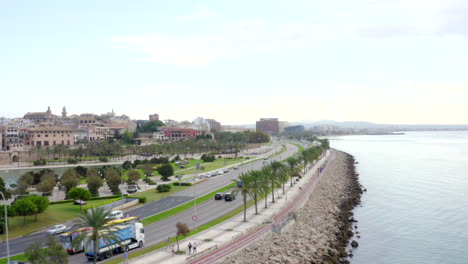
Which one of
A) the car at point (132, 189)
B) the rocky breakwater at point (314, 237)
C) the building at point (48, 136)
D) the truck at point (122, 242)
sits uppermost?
the building at point (48, 136)

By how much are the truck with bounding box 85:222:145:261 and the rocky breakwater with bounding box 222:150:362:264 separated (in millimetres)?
8737

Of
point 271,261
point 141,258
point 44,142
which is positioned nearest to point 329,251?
point 271,261

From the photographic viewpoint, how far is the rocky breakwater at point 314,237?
34.1 m

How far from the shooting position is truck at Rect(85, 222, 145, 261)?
3094cm

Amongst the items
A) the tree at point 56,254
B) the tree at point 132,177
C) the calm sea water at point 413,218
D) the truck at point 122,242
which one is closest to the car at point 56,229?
the truck at point 122,242

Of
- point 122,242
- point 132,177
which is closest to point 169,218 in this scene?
point 122,242

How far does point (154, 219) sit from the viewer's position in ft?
150

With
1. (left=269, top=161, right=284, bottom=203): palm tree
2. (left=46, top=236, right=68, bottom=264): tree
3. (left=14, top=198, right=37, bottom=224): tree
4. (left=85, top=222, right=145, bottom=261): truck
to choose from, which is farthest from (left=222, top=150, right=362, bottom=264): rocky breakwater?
(left=14, top=198, right=37, bottom=224): tree

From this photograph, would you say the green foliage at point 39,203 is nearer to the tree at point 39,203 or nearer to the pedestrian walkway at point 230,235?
the tree at point 39,203

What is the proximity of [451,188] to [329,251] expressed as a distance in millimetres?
56271

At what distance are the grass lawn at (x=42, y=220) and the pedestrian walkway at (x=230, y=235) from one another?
10.6 m

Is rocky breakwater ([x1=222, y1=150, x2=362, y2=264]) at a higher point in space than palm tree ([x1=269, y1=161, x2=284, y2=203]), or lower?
lower

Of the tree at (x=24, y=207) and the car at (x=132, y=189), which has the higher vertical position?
the tree at (x=24, y=207)

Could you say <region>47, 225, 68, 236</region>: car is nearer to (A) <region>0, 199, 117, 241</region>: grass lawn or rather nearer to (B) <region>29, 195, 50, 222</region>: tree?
(A) <region>0, 199, 117, 241</region>: grass lawn
